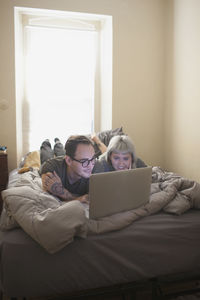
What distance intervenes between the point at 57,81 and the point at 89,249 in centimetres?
256

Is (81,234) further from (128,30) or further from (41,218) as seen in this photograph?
(128,30)

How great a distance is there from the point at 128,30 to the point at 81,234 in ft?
8.59

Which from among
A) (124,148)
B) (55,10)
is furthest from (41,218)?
(55,10)

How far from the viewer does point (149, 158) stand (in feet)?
10.8

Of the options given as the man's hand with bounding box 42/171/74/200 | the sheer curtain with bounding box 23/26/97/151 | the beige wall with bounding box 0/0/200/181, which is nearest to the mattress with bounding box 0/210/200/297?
the man's hand with bounding box 42/171/74/200

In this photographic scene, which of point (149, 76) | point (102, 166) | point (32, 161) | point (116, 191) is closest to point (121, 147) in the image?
point (102, 166)

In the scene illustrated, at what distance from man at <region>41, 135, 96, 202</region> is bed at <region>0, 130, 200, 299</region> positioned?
0.18 metres

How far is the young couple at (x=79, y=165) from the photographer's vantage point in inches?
60.5

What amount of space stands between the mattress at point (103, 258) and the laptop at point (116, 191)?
0.11 m

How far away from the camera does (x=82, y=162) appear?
60.3 inches

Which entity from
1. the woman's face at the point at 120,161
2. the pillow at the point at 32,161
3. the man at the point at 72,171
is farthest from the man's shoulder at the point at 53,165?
the pillow at the point at 32,161

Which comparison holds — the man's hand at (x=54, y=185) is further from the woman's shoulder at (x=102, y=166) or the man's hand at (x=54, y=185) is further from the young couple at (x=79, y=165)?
the woman's shoulder at (x=102, y=166)

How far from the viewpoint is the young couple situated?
1.54 m

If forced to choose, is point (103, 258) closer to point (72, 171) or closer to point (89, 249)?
point (89, 249)
